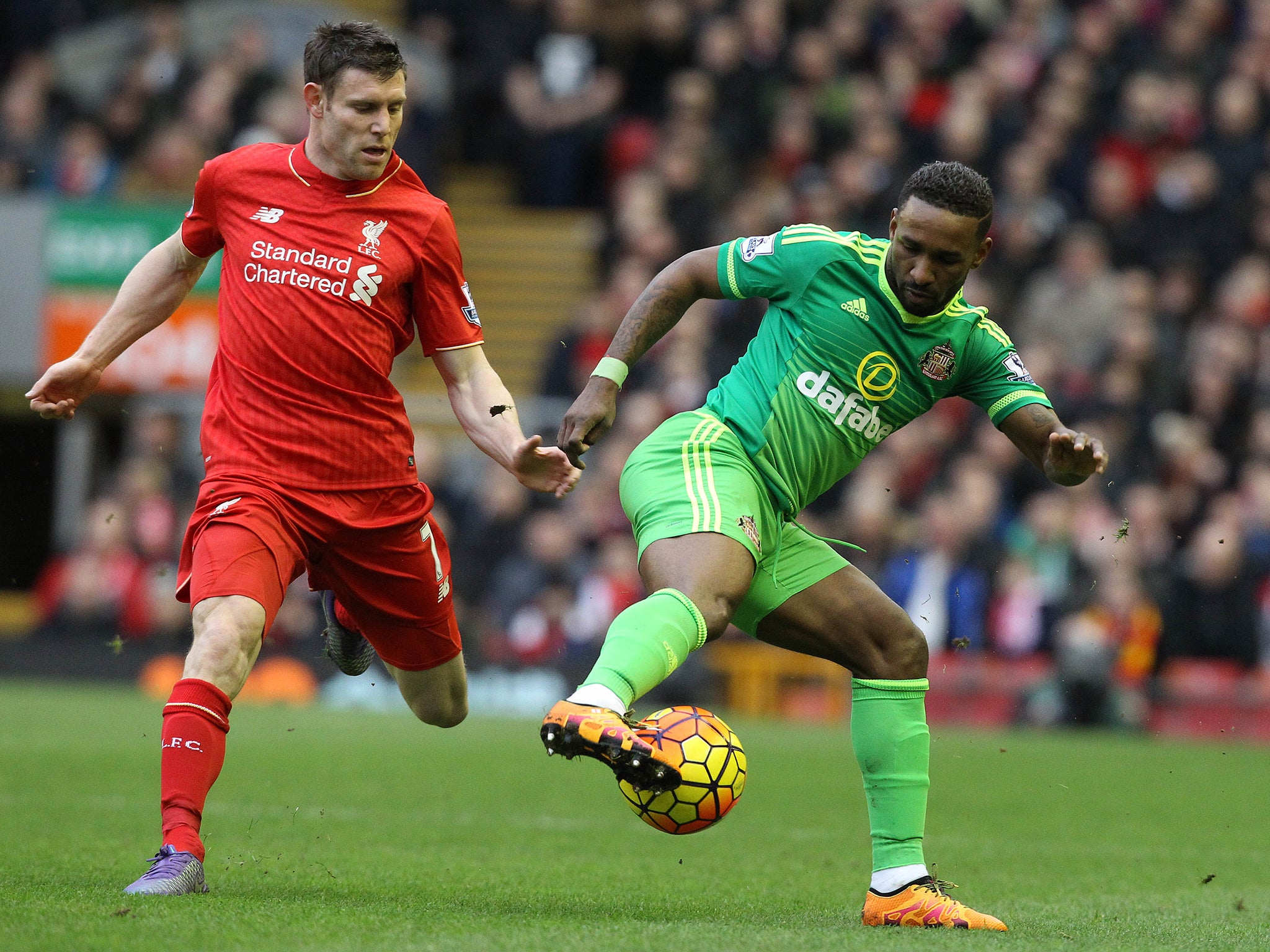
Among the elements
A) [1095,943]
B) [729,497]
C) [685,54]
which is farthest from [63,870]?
[685,54]

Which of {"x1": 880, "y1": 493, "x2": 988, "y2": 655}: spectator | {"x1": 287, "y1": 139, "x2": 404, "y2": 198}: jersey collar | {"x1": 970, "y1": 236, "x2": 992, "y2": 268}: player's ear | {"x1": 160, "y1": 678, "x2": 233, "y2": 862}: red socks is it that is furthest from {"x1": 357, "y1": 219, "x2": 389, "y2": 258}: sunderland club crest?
{"x1": 880, "y1": 493, "x2": 988, "y2": 655}: spectator

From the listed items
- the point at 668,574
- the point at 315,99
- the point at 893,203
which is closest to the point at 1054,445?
the point at 668,574

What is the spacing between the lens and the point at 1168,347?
15023 mm

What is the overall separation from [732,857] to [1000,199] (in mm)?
10033

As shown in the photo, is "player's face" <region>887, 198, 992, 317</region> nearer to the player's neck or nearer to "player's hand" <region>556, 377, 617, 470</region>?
"player's hand" <region>556, 377, 617, 470</region>

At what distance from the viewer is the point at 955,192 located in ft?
18.3

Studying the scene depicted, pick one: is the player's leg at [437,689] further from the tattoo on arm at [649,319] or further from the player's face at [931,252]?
the player's face at [931,252]

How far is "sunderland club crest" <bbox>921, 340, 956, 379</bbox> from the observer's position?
5.93 metres

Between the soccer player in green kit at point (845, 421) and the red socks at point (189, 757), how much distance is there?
52.5 inches

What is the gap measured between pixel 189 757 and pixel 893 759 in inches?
86.7

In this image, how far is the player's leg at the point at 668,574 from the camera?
4.82m

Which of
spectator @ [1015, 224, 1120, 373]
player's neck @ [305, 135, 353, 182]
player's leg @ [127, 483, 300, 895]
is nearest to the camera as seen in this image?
player's leg @ [127, 483, 300, 895]

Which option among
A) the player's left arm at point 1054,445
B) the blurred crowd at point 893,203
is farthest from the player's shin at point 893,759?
the blurred crowd at point 893,203

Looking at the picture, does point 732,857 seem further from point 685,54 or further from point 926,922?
point 685,54
